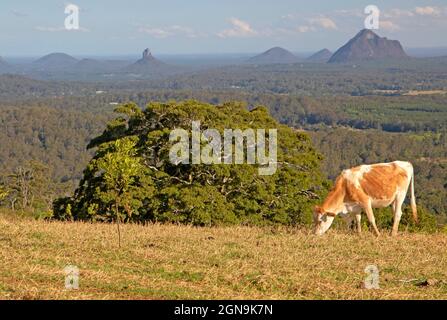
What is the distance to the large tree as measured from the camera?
76.8ft

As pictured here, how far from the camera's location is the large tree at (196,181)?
76.8 feet

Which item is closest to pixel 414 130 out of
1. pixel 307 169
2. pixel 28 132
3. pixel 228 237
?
pixel 28 132

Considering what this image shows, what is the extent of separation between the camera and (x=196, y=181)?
25.8m

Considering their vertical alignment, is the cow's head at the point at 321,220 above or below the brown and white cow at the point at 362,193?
below

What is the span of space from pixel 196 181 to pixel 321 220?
1247 cm

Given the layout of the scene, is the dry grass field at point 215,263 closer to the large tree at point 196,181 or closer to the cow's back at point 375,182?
the cow's back at point 375,182

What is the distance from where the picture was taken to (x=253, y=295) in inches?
308

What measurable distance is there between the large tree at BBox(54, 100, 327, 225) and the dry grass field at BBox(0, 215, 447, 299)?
8958 mm

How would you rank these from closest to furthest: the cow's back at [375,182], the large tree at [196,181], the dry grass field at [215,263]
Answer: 1. the dry grass field at [215,263]
2. the cow's back at [375,182]
3. the large tree at [196,181]

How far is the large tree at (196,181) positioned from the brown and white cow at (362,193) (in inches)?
366

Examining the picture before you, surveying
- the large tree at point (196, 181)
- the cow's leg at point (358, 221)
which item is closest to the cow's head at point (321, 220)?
the cow's leg at point (358, 221)

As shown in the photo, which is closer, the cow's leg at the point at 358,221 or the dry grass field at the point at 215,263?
the dry grass field at the point at 215,263

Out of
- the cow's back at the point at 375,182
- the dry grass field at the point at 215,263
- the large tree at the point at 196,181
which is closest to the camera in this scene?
the dry grass field at the point at 215,263
